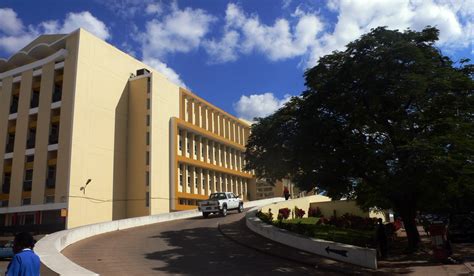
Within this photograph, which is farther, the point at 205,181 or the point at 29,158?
the point at 205,181

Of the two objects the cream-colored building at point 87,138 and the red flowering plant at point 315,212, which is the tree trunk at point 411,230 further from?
the cream-colored building at point 87,138

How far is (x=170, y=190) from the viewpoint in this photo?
43.2 m

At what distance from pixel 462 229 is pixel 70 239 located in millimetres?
18789

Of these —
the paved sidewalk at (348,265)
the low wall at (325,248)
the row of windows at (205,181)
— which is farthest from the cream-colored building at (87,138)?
the paved sidewalk at (348,265)

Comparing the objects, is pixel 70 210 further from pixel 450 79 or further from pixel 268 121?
pixel 450 79

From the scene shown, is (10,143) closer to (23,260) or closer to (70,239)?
(70,239)

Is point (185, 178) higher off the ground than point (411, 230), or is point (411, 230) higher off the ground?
point (185, 178)

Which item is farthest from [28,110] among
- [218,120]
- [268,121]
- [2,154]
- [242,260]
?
[242,260]

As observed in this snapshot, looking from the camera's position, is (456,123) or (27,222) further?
(27,222)

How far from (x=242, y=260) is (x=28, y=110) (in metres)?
32.9

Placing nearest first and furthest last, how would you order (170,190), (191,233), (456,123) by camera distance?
(456,123) < (191,233) < (170,190)

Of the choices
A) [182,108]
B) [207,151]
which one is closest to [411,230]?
[182,108]

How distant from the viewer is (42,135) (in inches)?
1480

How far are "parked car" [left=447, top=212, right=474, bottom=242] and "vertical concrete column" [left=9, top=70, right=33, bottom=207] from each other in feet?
113
